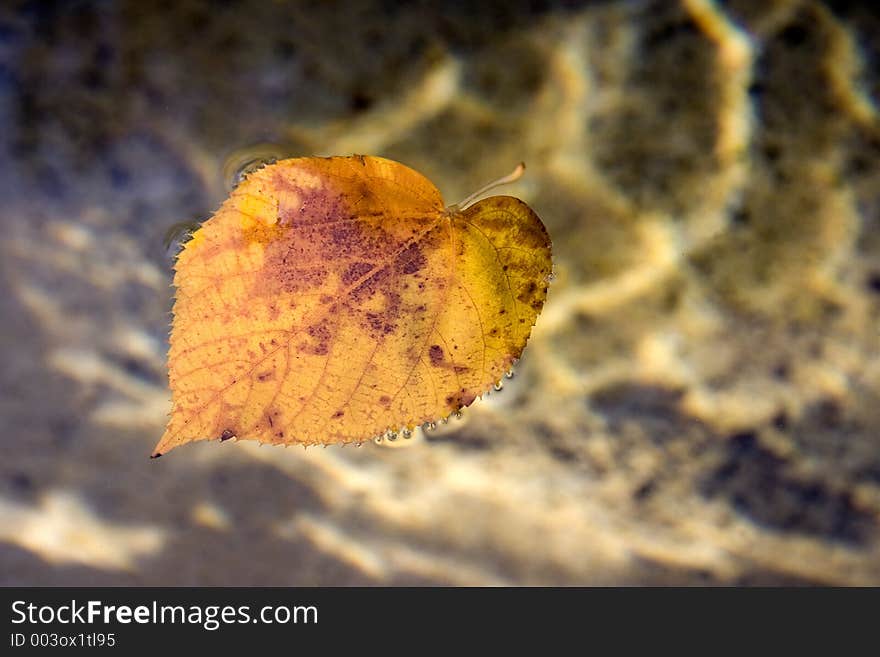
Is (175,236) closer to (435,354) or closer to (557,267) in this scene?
(435,354)

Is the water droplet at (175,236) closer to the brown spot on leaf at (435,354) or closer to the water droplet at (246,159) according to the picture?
the water droplet at (246,159)

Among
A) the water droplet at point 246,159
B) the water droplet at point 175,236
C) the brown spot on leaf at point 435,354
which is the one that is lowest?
the brown spot on leaf at point 435,354

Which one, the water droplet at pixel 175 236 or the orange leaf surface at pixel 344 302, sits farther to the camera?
the water droplet at pixel 175 236

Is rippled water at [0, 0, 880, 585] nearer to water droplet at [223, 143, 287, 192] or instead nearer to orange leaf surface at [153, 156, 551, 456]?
water droplet at [223, 143, 287, 192]

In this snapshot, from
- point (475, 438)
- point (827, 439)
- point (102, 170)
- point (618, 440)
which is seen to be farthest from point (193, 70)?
point (827, 439)

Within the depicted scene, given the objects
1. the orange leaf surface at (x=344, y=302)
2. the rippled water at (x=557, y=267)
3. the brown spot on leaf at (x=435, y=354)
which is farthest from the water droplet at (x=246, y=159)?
the brown spot on leaf at (x=435, y=354)

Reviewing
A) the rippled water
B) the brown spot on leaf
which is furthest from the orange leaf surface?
the rippled water

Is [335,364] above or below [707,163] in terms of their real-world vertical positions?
below

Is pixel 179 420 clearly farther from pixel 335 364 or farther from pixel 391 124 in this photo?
pixel 391 124
